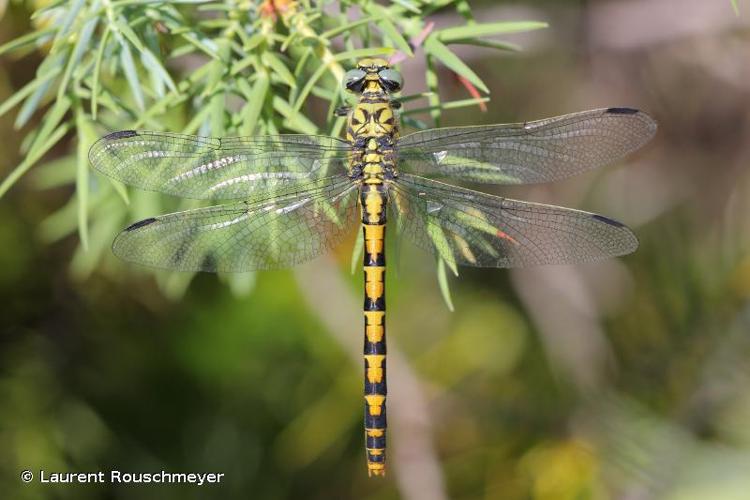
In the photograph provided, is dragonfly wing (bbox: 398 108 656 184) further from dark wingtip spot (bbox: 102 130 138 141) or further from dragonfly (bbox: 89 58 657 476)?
dark wingtip spot (bbox: 102 130 138 141)

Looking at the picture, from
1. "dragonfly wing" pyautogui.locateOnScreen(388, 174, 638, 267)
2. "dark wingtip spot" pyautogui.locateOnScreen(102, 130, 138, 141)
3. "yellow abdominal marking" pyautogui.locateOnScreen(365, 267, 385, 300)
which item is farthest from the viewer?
"yellow abdominal marking" pyautogui.locateOnScreen(365, 267, 385, 300)

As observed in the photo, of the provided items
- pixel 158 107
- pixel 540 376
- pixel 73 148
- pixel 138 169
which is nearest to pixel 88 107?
pixel 73 148

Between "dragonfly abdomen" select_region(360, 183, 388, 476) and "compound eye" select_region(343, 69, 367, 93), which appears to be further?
"dragonfly abdomen" select_region(360, 183, 388, 476)

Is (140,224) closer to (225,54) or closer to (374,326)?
(225,54)

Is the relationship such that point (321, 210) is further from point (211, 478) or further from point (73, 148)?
point (211, 478)

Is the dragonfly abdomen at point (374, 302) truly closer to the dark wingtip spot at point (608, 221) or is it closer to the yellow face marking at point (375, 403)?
the yellow face marking at point (375, 403)

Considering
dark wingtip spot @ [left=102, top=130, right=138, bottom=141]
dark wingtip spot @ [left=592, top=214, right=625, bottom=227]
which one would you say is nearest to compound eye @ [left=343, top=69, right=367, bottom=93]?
dark wingtip spot @ [left=102, top=130, right=138, bottom=141]

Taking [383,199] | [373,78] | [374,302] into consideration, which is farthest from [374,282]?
[373,78]
